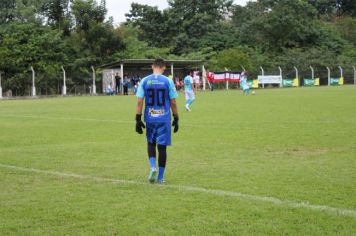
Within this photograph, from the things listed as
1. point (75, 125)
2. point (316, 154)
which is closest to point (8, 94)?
point (75, 125)

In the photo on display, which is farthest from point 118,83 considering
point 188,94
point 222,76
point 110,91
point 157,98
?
point 157,98

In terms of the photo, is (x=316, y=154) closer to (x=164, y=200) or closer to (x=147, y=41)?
(x=164, y=200)

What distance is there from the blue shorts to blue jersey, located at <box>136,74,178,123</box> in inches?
2.4

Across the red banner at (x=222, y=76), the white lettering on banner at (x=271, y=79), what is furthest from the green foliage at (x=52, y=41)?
the white lettering on banner at (x=271, y=79)

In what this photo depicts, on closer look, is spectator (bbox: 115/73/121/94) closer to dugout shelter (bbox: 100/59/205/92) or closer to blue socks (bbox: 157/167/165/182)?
dugout shelter (bbox: 100/59/205/92)

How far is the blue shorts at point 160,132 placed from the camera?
8.72 meters

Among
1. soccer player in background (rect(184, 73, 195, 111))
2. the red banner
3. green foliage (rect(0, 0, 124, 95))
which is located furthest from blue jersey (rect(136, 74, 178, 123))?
the red banner

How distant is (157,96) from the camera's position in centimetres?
871

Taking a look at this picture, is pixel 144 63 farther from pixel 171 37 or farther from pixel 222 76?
pixel 171 37

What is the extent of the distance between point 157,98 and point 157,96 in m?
0.03

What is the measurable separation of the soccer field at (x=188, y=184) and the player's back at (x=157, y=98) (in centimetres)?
99

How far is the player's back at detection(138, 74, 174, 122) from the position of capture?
8.71 meters

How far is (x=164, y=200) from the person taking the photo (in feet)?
24.1

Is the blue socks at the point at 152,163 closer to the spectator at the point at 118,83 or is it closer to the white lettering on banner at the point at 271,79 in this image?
the spectator at the point at 118,83
